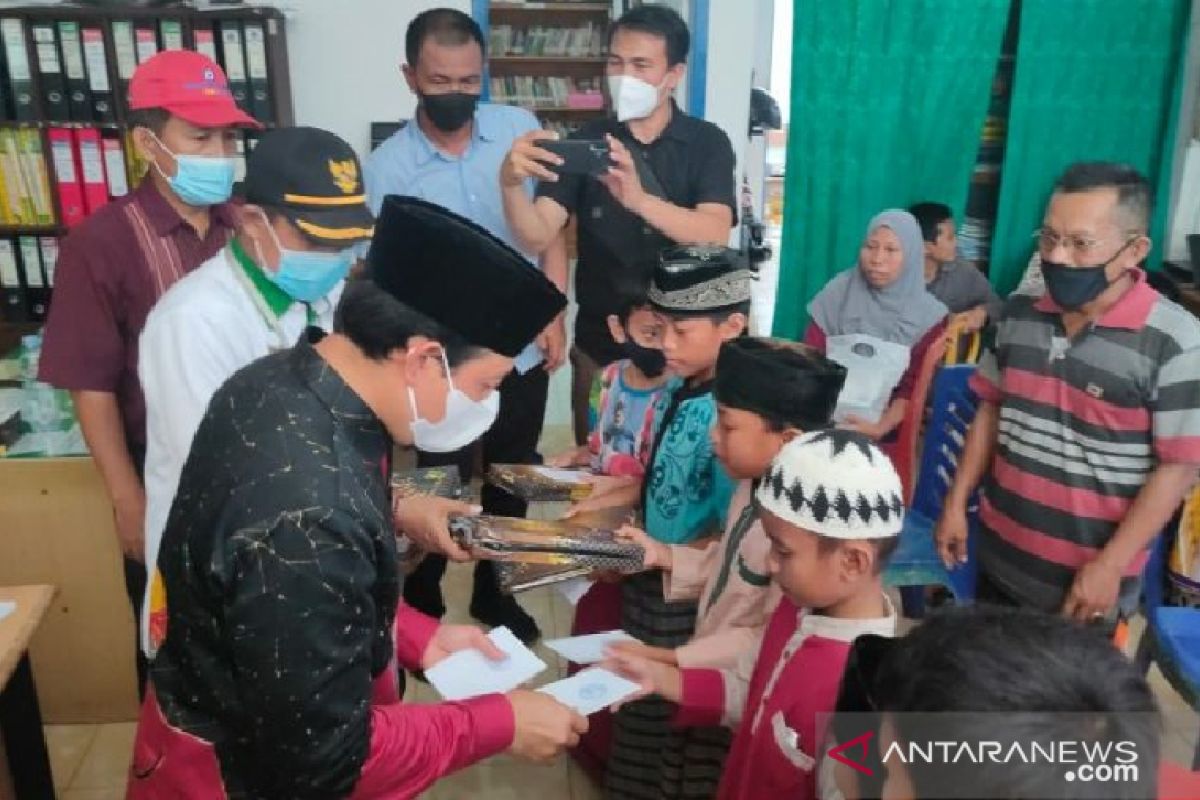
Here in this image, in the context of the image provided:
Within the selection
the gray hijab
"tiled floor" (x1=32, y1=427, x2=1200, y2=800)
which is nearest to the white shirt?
"tiled floor" (x1=32, y1=427, x2=1200, y2=800)

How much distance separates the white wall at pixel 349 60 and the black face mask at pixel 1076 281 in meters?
3.59

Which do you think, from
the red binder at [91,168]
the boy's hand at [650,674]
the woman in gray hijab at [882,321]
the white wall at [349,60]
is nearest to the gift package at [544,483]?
the boy's hand at [650,674]

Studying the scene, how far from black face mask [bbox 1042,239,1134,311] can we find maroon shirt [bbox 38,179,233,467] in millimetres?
1756

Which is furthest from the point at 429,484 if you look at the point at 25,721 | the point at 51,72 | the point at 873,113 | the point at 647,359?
the point at 51,72

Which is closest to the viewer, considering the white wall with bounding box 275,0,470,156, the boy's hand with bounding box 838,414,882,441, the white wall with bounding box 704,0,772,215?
the boy's hand with bounding box 838,414,882,441

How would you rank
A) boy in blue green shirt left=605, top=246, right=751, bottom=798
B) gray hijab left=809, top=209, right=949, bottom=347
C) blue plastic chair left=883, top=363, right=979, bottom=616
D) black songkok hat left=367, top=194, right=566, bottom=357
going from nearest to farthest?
black songkok hat left=367, top=194, right=566, bottom=357, boy in blue green shirt left=605, top=246, right=751, bottom=798, blue plastic chair left=883, top=363, right=979, bottom=616, gray hijab left=809, top=209, right=949, bottom=347

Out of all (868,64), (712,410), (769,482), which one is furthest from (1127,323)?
(868,64)

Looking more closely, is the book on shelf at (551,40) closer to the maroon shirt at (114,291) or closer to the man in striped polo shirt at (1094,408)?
the maroon shirt at (114,291)

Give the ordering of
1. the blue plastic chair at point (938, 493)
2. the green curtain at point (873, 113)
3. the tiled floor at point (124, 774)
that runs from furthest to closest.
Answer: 1. the green curtain at point (873, 113)
2. the blue plastic chair at point (938, 493)
3. the tiled floor at point (124, 774)

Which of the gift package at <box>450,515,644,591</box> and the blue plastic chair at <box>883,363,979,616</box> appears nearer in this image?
the gift package at <box>450,515,644,591</box>

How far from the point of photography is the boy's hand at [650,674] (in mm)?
1611

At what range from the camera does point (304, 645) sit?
106cm

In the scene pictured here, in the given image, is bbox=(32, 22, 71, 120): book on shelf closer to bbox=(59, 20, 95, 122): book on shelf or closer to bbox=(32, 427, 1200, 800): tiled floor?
bbox=(59, 20, 95, 122): book on shelf

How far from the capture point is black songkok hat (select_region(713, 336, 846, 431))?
5.42ft
